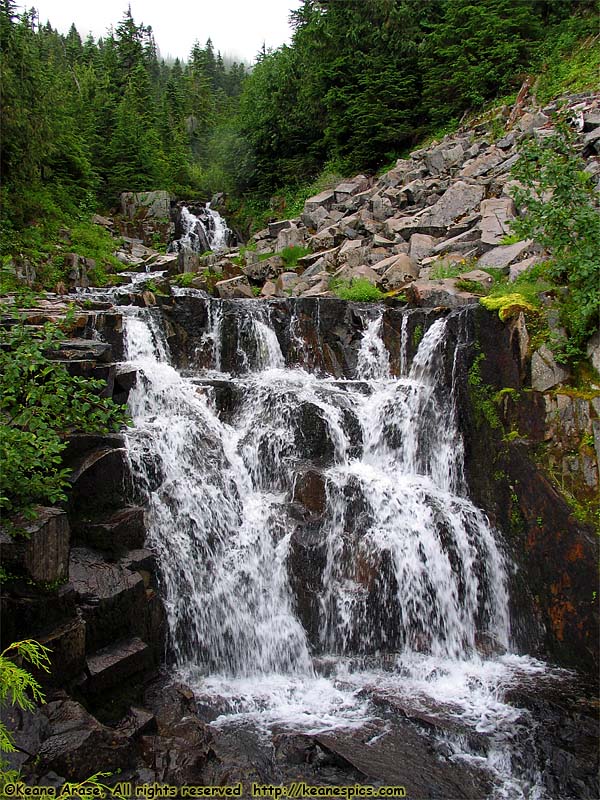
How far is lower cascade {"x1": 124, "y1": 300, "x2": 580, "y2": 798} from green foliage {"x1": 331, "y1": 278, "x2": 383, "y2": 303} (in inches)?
118

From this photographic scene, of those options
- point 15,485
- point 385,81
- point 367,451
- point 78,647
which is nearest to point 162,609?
point 78,647

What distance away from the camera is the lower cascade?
24.4ft

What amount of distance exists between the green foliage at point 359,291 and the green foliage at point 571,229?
17.3 feet

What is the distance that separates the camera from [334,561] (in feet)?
30.7

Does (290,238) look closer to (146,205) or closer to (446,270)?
(446,270)

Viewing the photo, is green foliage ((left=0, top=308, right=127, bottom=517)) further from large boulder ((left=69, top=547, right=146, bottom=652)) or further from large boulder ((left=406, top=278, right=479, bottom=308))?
large boulder ((left=406, top=278, right=479, bottom=308))

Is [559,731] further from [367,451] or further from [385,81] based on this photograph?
[385,81]

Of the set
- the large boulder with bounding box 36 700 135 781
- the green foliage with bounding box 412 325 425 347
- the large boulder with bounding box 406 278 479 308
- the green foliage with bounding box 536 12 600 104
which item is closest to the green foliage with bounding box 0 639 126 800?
the large boulder with bounding box 36 700 135 781

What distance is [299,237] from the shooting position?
22.2 meters

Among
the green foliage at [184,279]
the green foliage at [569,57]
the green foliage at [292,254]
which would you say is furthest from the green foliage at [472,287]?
the green foliage at [569,57]

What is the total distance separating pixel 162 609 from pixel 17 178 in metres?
18.3

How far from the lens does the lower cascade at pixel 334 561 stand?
7.45 metres

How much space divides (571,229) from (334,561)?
7.36 m

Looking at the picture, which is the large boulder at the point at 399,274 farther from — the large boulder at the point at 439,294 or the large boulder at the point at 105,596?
the large boulder at the point at 105,596
